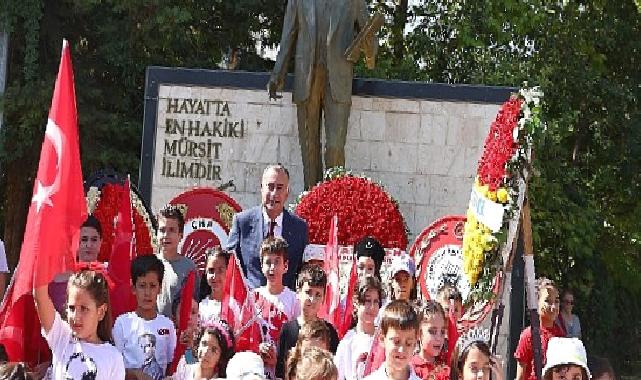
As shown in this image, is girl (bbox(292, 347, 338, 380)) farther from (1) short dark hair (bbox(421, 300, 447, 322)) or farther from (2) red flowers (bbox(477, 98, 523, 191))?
(2) red flowers (bbox(477, 98, 523, 191))

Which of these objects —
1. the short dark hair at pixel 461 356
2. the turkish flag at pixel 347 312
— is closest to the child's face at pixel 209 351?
the short dark hair at pixel 461 356

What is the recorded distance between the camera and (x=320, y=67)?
12211mm

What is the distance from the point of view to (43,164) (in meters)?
6.00

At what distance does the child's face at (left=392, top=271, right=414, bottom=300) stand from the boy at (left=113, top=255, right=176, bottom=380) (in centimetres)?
160

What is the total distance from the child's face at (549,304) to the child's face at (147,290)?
2818mm

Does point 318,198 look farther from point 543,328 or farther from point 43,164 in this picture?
point 43,164

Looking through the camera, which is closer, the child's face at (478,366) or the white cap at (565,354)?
the child's face at (478,366)

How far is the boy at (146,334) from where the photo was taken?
22.2ft

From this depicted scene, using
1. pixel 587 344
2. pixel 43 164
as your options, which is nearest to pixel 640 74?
pixel 587 344

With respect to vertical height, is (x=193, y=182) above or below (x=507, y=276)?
above

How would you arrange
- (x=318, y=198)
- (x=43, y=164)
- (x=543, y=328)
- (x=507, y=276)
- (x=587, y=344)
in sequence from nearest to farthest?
1. (x=43, y=164)
2. (x=507, y=276)
3. (x=543, y=328)
4. (x=318, y=198)
5. (x=587, y=344)

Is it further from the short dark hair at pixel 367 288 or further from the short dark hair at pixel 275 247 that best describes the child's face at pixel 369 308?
the short dark hair at pixel 275 247

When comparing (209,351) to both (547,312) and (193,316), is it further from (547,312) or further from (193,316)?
(547,312)

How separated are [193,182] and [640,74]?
989 centimetres
